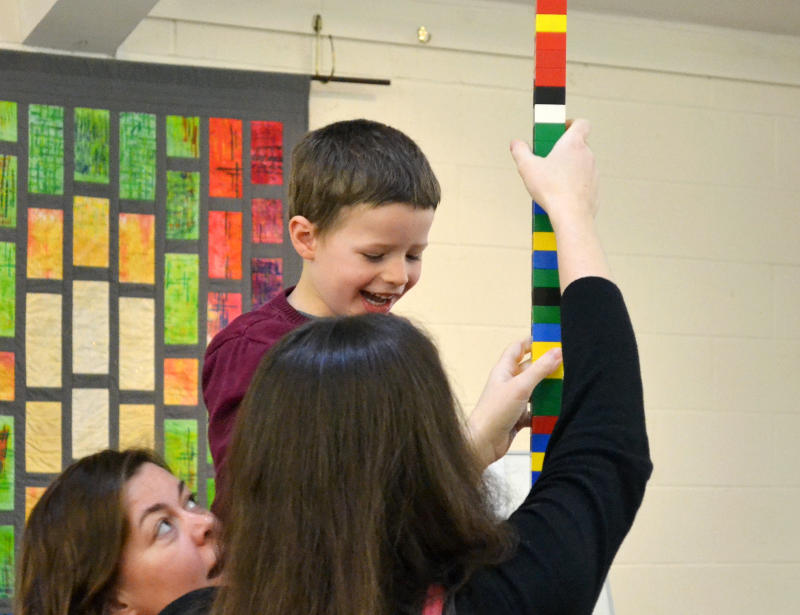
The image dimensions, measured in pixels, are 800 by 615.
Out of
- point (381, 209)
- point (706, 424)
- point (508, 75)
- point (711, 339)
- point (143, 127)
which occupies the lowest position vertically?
point (706, 424)

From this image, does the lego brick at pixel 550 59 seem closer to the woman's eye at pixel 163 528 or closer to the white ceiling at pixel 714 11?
the woman's eye at pixel 163 528

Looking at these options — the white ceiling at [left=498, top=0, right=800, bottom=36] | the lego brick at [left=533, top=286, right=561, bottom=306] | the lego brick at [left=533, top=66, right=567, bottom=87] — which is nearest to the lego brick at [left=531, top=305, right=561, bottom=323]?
the lego brick at [left=533, top=286, right=561, bottom=306]

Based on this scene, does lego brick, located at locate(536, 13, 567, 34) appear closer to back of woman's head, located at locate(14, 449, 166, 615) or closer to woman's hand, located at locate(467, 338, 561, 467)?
woman's hand, located at locate(467, 338, 561, 467)

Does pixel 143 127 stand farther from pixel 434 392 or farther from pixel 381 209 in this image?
pixel 434 392

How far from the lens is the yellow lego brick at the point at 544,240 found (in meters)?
1.16

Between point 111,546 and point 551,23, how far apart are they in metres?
0.76

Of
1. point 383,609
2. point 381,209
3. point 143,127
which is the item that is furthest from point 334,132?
point 143,127

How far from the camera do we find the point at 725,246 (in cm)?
414

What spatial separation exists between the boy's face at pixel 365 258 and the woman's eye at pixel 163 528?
0.36m

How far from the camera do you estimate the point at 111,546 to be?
1.34m

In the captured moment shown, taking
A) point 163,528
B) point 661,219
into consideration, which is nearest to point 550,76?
point 163,528

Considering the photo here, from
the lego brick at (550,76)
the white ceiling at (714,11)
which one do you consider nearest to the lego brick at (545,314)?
the lego brick at (550,76)

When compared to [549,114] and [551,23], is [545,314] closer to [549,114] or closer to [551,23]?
[549,114]

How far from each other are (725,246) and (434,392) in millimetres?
3368
